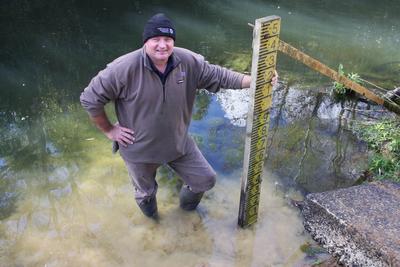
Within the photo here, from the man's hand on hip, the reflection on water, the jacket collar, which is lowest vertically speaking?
the reflection on water

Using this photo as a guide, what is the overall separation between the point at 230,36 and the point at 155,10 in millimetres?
2383

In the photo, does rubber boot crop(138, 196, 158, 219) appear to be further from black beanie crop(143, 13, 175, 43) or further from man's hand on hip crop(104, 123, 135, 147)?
black beanie crop(143, 13, 175, 43)

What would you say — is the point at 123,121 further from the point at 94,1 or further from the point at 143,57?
the point at 94,1

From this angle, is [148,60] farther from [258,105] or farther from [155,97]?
[258,105]

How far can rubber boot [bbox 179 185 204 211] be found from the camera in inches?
148

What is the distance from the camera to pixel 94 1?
34.5ft

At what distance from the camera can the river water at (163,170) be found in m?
3.62

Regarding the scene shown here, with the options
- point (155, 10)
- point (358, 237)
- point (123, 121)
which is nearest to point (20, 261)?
point (123, 121)

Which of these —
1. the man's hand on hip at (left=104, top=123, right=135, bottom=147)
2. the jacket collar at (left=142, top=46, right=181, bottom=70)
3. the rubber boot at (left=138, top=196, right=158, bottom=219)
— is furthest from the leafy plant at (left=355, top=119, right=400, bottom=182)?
the man's hand on hip at (left=104, top=123, right=135, bottom=147)

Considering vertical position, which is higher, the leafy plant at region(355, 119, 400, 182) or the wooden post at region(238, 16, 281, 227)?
the wooden post at region(238, 16, 281, 227)

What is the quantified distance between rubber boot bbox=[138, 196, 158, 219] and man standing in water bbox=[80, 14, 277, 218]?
175 millimetres

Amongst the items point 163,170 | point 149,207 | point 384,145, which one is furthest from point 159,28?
point 384,145

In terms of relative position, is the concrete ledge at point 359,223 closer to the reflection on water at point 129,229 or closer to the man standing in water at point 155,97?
the reflection on water at point 129,229

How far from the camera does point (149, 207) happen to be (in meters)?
3.73
